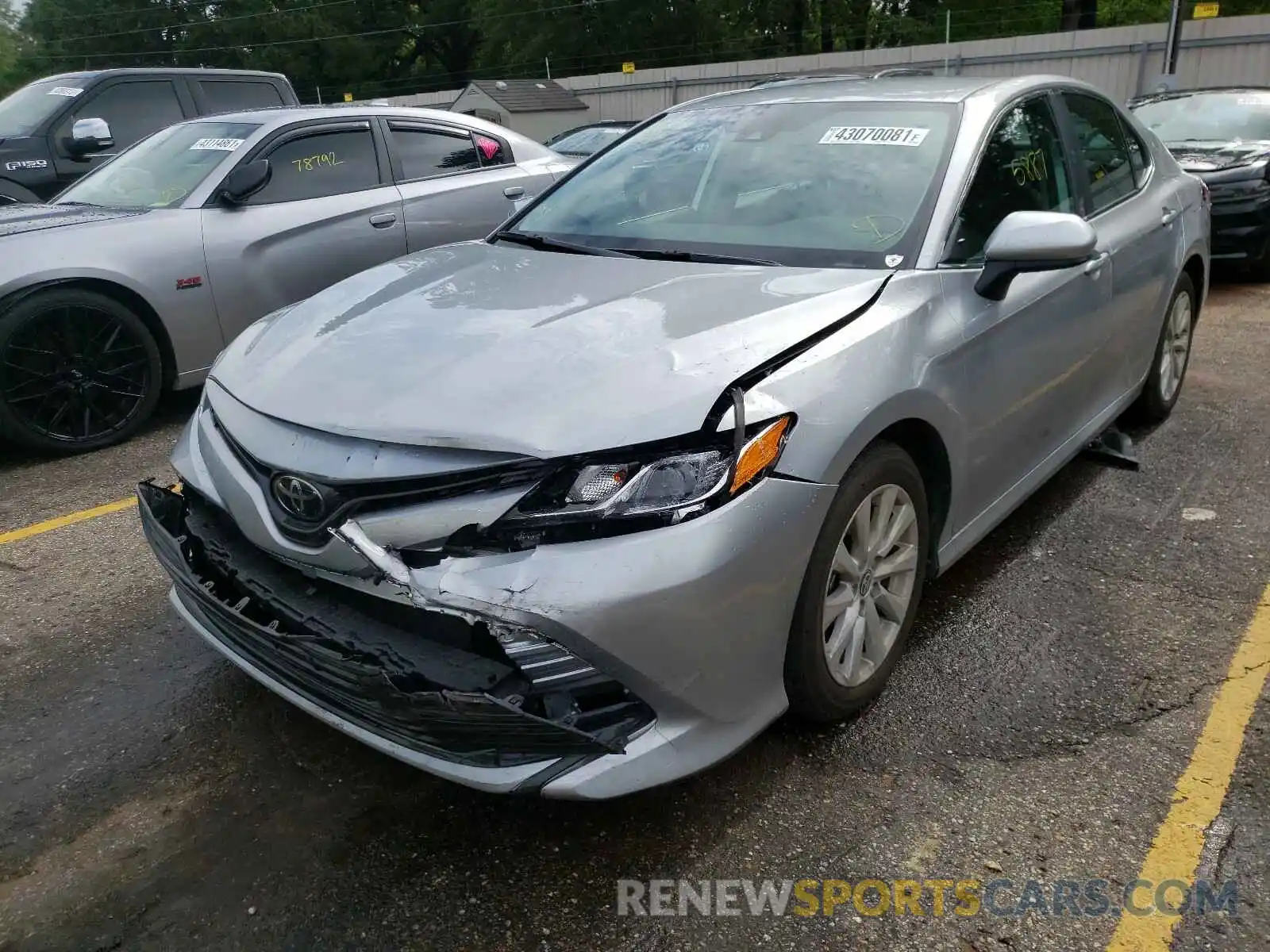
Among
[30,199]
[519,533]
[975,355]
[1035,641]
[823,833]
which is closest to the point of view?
[519,533]

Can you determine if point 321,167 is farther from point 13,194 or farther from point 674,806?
point 674,806

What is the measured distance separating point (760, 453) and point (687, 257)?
3.38 ft

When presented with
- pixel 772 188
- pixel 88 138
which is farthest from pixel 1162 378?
pixel 88 138

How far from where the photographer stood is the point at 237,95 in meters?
8.32

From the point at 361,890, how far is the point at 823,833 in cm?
99

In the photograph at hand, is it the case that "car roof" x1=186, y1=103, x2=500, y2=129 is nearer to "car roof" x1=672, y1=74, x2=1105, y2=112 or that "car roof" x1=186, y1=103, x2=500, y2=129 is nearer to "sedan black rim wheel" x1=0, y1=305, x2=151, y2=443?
"sedan black rim wheel" x1=0, y1=305, x2=151, y2=443

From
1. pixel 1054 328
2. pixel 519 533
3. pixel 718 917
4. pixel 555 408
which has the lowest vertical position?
pixel 718 917

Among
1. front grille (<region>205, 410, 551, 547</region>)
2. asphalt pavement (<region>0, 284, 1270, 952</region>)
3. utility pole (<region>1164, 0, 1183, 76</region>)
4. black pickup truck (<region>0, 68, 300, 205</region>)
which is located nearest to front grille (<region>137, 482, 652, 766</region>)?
front grille (<region>205, 410, 551, 547</region>)

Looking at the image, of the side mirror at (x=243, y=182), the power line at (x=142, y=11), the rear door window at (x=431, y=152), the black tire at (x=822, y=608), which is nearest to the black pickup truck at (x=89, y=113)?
the rear door window at (x=431, y=152)

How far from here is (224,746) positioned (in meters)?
2.54

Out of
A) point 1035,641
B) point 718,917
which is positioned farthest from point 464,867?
point 1035,641

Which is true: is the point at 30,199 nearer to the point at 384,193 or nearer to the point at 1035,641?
the point at 384,193

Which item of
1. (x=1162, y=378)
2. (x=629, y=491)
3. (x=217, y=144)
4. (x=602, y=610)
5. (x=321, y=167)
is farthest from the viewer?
(x=321, y=167)

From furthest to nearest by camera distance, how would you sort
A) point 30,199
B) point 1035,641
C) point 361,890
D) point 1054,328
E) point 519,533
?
1. point 30,199
2. point 1054,328
3. point 1035,641
4. point 361,890
5. point 519,533
